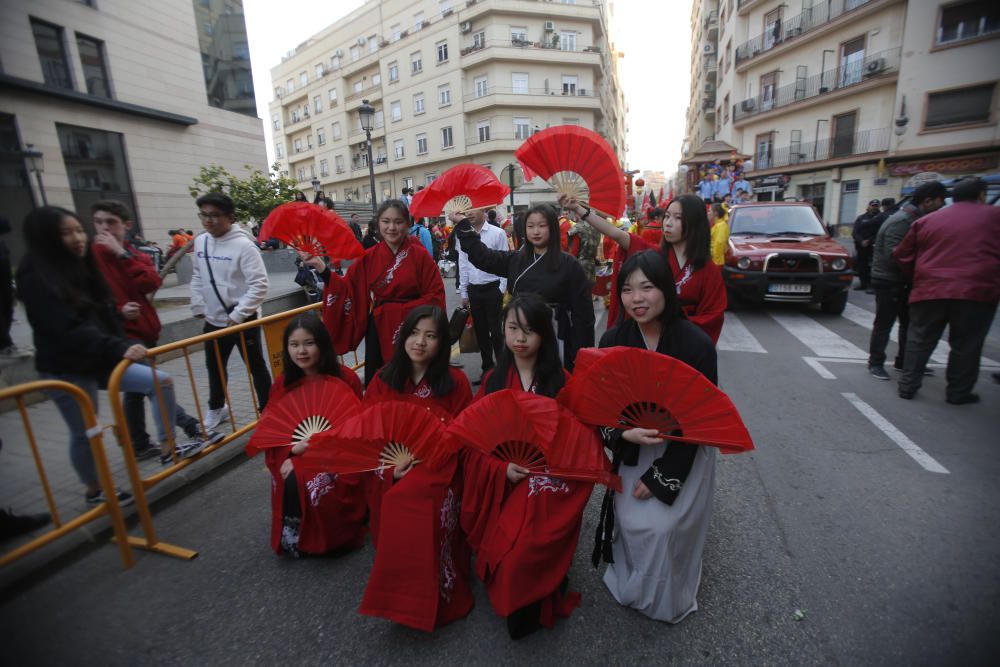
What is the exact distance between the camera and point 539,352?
2258 millimetres

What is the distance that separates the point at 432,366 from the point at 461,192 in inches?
68.5

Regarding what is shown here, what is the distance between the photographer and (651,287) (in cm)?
205

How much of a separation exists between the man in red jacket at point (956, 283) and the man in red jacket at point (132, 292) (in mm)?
6004

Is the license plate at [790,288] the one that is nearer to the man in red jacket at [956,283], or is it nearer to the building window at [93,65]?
the man in red jacket at [956,283]

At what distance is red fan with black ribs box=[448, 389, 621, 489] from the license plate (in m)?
7.15

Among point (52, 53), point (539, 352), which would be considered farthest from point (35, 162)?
point (539, 352)

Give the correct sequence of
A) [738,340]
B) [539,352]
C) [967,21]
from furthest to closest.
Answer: [967,21] < [738,340] < [539,352]

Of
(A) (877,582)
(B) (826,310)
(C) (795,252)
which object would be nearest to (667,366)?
(A) (877,582)

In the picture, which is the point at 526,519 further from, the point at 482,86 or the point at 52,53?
the point at 482,86

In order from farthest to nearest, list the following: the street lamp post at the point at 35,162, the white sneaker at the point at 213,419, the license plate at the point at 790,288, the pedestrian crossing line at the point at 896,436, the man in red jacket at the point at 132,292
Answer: the street lamp post at the point at 35,162, the license plate at the point at 790,288, the white sneaker at the point at 213,419, the man in red jacket at the point at 132,292, the pedestrian crossing line at the point at 896,436

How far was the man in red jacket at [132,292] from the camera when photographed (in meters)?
3.30

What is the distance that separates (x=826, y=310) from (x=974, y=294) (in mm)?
4341

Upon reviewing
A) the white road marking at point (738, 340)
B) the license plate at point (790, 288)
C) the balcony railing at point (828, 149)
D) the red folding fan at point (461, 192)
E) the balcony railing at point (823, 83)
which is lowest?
the white road marking at point (738, 340)

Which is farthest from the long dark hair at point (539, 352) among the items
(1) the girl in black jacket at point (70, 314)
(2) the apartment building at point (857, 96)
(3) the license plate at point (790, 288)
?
(2) the apartment building at point (857, 96)
